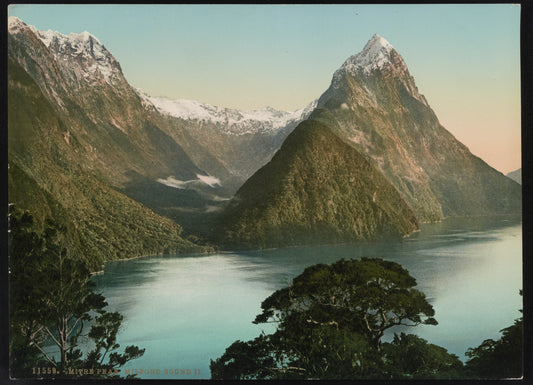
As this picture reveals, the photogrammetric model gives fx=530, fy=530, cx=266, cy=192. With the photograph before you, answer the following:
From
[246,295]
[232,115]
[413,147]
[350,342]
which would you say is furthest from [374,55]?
[350,342]

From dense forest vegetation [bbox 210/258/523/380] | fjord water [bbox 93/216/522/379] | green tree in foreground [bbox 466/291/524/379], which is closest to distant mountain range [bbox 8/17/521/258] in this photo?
fjord water [bbox 93/216/522/379]

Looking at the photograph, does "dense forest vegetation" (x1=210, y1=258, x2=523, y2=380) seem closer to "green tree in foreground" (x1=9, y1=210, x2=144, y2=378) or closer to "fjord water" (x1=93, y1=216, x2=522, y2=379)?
"fjord water" (x1=93, y1=216, x2=522, y2=379)

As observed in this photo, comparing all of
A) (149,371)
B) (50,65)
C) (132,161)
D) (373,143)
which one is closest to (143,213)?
(132,161)

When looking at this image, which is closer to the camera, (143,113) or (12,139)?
(12,139)

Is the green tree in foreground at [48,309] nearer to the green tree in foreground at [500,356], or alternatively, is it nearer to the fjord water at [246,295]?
the fjord water at [246,295]

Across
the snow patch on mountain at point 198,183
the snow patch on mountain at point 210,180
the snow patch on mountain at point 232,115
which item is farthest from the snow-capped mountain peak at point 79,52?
the snow patch on mountain at point 210,180

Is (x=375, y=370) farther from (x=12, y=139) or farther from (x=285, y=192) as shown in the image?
(x=285, y=192)

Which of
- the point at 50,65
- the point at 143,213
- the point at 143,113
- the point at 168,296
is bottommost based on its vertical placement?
the point at 168,296
